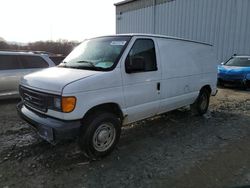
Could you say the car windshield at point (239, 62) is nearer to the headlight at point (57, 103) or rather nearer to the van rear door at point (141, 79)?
the van rear door at point (141, 79)

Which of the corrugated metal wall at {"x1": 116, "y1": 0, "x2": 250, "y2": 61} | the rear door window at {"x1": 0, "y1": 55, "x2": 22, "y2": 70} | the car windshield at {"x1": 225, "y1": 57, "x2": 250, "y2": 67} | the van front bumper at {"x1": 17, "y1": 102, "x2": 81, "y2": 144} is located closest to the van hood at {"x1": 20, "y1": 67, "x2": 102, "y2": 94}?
the van front bumper at {"x1": 17, "y1": 102, "x2": 81, "y2": 144}

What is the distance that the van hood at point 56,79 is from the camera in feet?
10.3

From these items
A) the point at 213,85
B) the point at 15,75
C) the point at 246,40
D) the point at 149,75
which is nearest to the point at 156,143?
the point at 149,75

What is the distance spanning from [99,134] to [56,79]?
3.45ft

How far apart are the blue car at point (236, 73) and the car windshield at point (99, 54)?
27.0ft

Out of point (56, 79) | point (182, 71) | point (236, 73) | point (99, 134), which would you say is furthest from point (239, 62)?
point (56, 79)

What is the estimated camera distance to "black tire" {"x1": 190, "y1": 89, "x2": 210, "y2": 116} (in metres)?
5.91

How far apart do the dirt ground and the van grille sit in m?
0.82

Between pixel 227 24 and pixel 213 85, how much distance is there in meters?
9.79

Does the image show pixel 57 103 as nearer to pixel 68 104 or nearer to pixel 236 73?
pixel 68 104

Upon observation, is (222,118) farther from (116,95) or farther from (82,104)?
(82,104)

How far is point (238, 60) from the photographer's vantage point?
11500 mm

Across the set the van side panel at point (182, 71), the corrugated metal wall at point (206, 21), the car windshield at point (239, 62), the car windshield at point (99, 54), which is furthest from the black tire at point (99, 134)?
the corrugated metal wall at point (206, 21)

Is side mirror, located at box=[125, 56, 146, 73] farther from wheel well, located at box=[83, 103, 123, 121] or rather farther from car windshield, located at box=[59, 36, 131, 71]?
wheel well, located at box=[83, 103, 123, 121]
